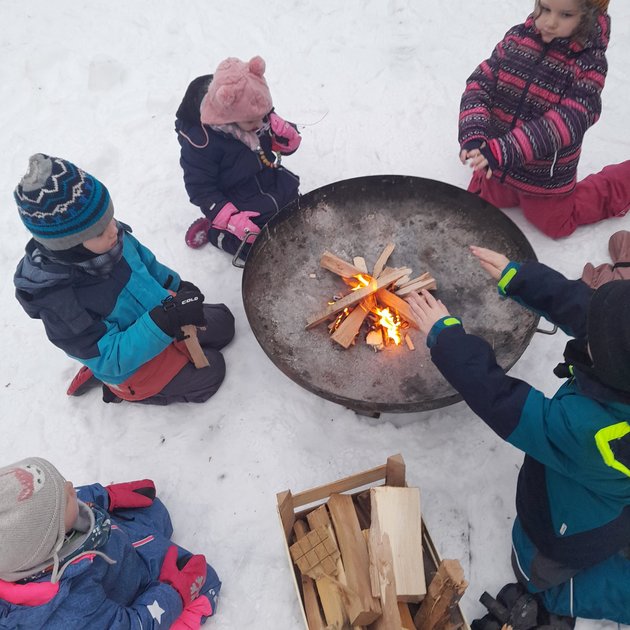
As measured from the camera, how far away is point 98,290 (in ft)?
8.74

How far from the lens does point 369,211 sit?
3.64 metres

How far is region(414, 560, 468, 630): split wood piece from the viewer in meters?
2.04

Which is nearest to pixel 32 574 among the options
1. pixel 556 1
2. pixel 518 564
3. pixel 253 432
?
pixel 253 432

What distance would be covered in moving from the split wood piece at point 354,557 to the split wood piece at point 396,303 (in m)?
1.08

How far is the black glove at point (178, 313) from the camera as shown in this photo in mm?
2744

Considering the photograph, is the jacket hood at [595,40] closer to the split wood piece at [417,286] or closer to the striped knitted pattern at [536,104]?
the striped knitted pattern at [536,104]

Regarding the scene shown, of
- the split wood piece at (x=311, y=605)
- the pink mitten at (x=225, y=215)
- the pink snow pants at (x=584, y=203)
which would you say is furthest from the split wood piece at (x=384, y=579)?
the pink snow pants at (x=584, y=203)

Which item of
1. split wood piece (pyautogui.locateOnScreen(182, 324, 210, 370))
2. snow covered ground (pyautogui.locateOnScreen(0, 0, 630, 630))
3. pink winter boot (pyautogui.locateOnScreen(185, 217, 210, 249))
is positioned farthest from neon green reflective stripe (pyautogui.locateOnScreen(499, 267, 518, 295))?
Result: pink winter boot (pyautogui.locateOnScreen(185, 217, 210, 249))

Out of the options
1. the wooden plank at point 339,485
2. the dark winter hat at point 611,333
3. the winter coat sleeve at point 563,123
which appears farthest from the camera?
the winter coat sleeve at point 563,123

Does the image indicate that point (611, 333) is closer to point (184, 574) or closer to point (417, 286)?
point (417, 286)

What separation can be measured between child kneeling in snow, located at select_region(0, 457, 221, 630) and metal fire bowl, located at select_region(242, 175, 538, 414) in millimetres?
1164

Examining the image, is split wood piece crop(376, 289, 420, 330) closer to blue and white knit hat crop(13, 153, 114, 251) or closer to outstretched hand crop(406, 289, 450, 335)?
outstretched hand crop(406, 289, 450, 335)

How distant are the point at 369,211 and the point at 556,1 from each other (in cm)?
158

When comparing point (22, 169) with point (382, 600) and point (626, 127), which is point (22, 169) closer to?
point (382, 600)
